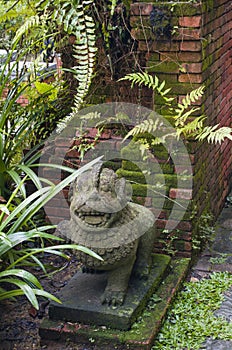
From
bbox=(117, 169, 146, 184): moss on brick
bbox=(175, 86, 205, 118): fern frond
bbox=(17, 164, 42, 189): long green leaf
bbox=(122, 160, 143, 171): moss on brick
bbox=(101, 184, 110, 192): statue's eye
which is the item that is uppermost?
bbox=(175, 86, 205, 118): fern frond

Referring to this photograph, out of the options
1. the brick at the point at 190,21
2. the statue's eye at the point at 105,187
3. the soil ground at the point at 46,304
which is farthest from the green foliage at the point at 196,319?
the brick at the point at 190,21

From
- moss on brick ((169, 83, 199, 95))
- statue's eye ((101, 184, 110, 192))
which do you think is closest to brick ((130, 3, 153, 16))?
moss on brick ((169, 83, 199, 95))

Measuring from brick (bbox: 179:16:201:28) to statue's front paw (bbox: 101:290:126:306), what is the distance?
184 centimetres

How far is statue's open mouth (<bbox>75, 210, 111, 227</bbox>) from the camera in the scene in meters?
3.31

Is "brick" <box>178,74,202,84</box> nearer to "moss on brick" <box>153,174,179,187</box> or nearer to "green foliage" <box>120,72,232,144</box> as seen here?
"green foliage" <box>120,72,232,144</box>

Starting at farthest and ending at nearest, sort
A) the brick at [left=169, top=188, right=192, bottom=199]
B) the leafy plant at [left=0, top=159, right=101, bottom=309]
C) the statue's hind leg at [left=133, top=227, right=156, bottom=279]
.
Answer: the brick at [left=169, top=188, right=192, bottom=199] → the statue's hind leg at [left=133, top=227, right=156, bottom=279] → the leafy plant at [left=0, top=159, right=101, bottom=309]

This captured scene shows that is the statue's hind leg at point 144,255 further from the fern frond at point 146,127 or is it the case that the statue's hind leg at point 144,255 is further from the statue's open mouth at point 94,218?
the fern frond at point 146,127

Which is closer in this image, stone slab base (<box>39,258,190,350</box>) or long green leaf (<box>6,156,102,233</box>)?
stone slab base (<box>39,258,190,350</box>)

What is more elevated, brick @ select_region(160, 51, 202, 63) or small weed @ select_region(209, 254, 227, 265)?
brick @ select_region(160, 51, 202, 63)

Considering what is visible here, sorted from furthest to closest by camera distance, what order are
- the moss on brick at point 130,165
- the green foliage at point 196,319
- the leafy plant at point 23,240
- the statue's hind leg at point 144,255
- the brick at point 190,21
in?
the moss on brick at point 130,165 → the brick at point 190,21 → the statue's hind leg at point 144,255 → the green foliage at point 196,319 → the leafy plant at point 23,240

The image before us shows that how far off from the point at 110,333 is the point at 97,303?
0.70ft

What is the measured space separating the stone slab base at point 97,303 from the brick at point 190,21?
1.69m

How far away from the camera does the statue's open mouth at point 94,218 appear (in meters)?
3.31

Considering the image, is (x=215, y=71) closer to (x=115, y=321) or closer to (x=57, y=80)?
(x=57, y=80)
